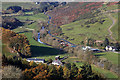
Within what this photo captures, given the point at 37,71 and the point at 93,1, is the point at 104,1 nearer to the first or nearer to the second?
the point at 93,1

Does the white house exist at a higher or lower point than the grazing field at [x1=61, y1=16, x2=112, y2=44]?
lower

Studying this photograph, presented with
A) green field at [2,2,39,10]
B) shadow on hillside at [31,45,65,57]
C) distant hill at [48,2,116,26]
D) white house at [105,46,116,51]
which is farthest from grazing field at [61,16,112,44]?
green field at [2,2,39,10]

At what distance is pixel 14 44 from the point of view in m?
35.8

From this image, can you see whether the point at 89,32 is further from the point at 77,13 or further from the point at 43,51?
the point at 77,13

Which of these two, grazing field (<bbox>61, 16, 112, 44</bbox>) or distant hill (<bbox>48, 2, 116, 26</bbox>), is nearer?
grazing field (<bbox>61, 16, 112, 44</bbox>)

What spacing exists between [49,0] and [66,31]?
75.0 metres

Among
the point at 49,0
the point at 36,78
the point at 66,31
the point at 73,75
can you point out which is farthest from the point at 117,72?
the point at 49,0

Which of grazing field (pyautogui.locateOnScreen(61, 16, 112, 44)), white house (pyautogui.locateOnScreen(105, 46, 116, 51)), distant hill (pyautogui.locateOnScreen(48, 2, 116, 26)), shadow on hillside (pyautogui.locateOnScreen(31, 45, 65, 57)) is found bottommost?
shadow on hillside (pyautogui.locateOnScreen(31, 45, 65, 57))

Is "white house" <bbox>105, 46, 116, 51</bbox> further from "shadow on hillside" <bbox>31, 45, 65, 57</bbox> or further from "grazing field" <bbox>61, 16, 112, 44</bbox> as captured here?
"shadow on hillside" <bbox>31, 45, 65, 57</bbox>

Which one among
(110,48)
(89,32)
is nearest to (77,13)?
(89,32)

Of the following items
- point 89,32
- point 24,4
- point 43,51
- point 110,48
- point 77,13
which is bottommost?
point 43,51

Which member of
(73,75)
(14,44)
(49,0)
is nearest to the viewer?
(73,75)

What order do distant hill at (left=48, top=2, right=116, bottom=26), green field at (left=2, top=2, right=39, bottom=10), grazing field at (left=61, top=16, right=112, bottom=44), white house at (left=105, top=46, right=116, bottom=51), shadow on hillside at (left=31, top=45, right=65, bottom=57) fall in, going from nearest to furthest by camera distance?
shadow on hillside at (left=31, top=45, right=65, bottom=57) → white house at (left=105, top=46, right=116, bottom=51) → grazing field at (left=61, top=16, right=112, bottom=44) → distant hill at (left=48, top=2, right=116, bottom=26) → green field at (left=2, top=2, right=39, bottom=10)

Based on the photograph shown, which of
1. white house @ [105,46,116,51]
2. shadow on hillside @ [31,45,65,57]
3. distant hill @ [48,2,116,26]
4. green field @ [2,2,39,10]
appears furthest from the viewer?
green field @ [2,2,39,10]
